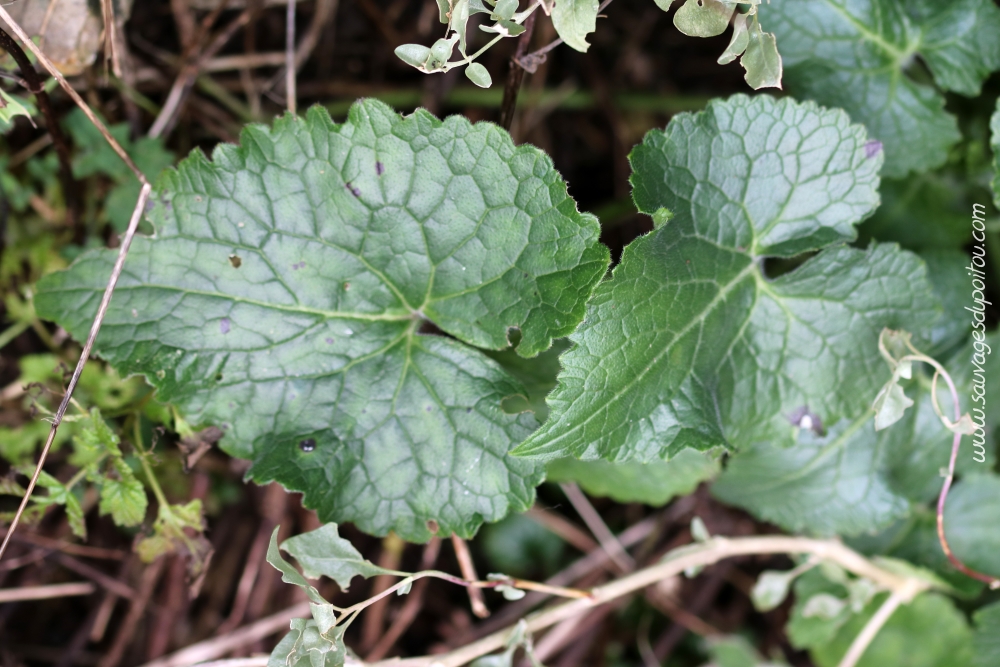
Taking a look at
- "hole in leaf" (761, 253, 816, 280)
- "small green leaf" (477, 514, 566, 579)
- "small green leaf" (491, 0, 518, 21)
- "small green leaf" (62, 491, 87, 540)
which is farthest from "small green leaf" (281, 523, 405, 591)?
"hole in leaf" (761, 253, 816, 280)

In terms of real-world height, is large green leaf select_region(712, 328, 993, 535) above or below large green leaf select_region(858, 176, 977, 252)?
below

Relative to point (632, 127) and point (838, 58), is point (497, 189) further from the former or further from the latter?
point (632, 127)

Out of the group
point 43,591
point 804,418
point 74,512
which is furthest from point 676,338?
point 43,591

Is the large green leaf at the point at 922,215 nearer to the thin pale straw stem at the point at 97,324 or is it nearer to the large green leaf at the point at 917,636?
the large green leaf at the point at 917,636

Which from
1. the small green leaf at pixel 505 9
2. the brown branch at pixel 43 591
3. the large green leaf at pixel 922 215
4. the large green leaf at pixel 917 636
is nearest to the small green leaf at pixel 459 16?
the small green leaf at pixel 505 9

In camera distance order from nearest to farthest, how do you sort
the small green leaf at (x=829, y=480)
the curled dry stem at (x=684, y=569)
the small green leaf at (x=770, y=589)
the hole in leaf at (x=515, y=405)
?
the curled dry stem at (x=684, y=569) < the hole in leaf at (x=515, y=405) < the small green leaf at (x=829, y=480) < the small green leaf at (x=770, y=589)

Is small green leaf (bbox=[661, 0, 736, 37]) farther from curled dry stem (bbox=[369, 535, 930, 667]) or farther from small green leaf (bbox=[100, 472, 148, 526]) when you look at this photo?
small green leaf (bbox=[100, 472, 148, 526])
